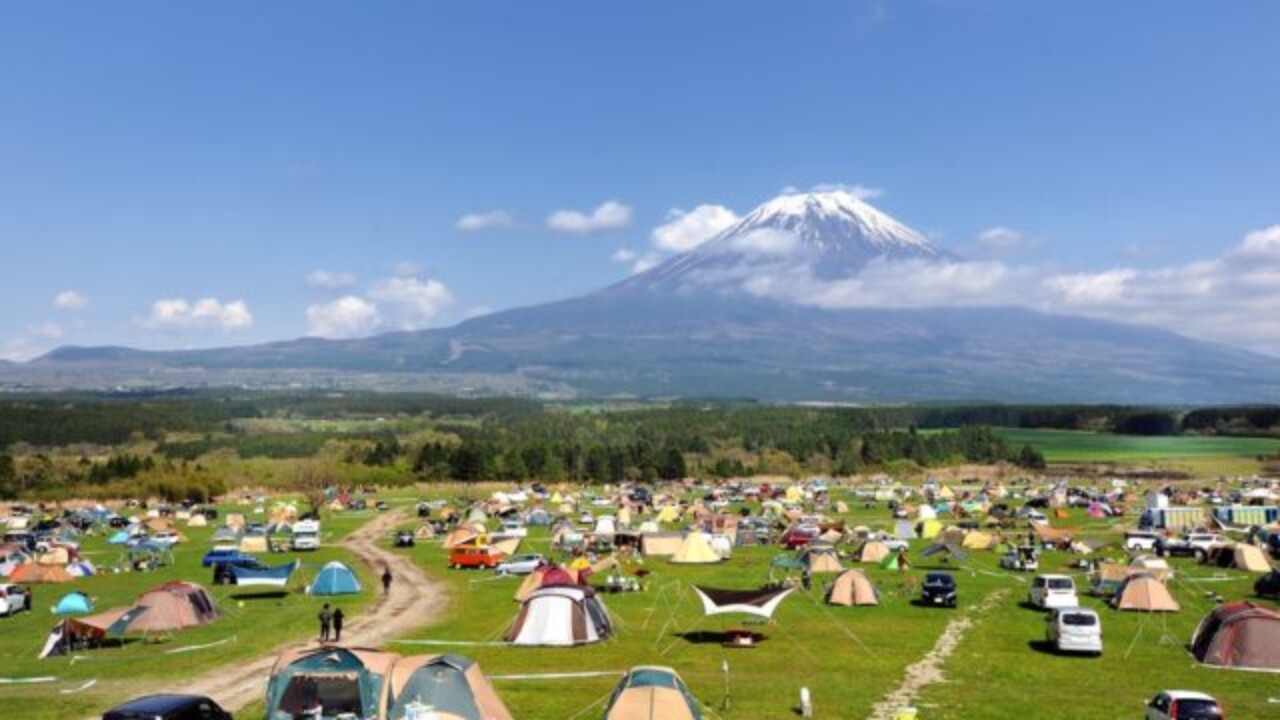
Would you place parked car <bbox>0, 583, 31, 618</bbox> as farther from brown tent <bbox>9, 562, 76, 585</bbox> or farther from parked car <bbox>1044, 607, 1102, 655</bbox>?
parked car <bbox>1044, 607, 1102, 655</bbox>

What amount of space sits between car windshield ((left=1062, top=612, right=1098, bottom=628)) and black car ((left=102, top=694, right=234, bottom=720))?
1864 cm

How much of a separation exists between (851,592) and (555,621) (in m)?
11.3

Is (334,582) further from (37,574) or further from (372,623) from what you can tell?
(37,574)

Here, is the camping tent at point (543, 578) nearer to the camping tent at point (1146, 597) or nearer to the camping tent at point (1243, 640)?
the camping tent at point (1146, 597)

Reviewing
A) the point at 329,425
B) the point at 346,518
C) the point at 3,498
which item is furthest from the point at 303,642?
the point at 329,425

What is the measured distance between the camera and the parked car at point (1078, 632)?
25906 mm

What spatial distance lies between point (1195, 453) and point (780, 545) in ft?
338

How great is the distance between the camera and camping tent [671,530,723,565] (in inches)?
1940

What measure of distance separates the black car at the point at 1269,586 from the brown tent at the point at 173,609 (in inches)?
1309

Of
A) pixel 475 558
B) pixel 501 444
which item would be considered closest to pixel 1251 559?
pixel 475 558

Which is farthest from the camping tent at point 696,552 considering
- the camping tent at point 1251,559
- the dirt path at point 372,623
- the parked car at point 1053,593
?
the camping tent at point 1251,559

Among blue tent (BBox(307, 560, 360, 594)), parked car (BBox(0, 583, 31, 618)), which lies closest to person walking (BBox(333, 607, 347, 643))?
blue tent (BBox(307, 560, 360, 594))

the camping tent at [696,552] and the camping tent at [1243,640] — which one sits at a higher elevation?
the camping tent at [1243,640]

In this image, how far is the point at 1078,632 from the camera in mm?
25969
